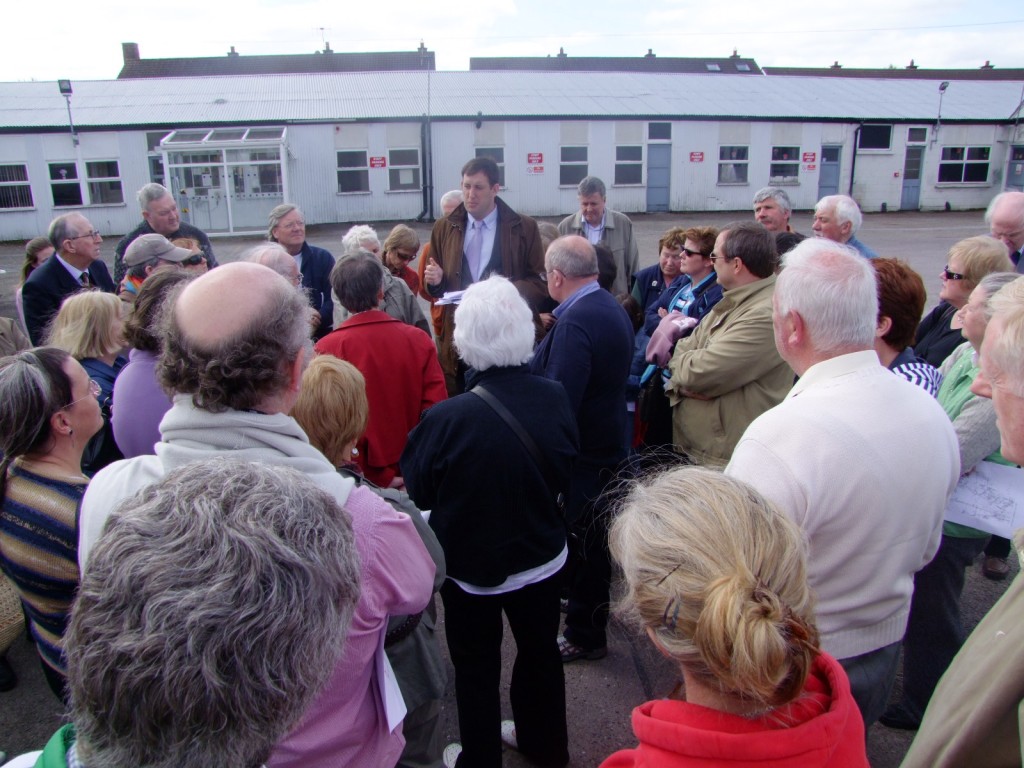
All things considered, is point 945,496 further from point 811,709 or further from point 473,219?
Result: point 473,219

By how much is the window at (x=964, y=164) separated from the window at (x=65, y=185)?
30646 millimetres

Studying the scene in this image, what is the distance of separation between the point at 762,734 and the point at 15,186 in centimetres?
2621

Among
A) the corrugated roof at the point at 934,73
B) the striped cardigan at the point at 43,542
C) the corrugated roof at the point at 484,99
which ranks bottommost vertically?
the striped cardigan at the point at 43,542

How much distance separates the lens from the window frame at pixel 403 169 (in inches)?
905

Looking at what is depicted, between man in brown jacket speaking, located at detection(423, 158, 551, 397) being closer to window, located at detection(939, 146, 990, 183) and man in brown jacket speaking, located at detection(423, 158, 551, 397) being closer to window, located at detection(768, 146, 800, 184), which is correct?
window, located at detection(768, 146, 800, 184)

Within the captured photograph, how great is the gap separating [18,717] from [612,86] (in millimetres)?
27583

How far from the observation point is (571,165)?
78.0 feet

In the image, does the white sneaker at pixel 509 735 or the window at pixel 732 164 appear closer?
the white sneaker at pixel 509 735

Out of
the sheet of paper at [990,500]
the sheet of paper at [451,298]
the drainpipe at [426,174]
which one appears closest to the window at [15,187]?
the drainpipe at [426,174]

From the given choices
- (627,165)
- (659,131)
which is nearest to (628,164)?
(627,165)

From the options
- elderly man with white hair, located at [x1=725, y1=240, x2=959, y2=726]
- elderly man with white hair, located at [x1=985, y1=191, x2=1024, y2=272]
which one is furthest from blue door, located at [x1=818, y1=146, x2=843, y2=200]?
elderly man with white hair, located at [x1=725, y1=240, x2=959, y2=726]

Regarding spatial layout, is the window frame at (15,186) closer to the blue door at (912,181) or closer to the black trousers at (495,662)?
the black trousers at (495,662)

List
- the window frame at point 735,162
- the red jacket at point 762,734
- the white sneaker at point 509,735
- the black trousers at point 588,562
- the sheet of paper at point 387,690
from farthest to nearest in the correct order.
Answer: the window frame at point 735,162 < the black trousers at point 588,562 < the white sneaker at point 509,735 < the sheet of paper at point 387,690 < the red jacket at point 762,734

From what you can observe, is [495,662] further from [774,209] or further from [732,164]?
[732,164]
